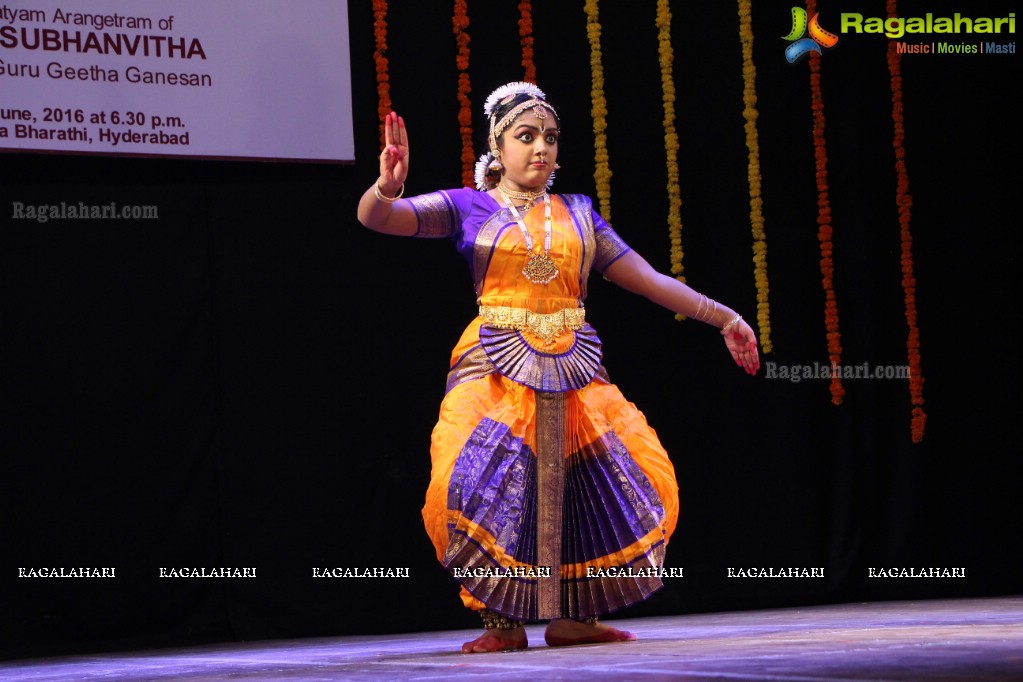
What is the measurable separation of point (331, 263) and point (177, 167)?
641 millimetres

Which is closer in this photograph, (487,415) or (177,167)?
(487,415)

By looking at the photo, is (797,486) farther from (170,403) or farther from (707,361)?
(170,403)

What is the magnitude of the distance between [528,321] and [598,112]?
191cm

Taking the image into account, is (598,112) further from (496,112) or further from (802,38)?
(496,112)

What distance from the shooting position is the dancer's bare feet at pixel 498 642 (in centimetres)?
350

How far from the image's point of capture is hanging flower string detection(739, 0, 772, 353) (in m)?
5.61

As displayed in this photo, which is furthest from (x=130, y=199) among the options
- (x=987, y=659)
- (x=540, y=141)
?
(x=987, y=659)

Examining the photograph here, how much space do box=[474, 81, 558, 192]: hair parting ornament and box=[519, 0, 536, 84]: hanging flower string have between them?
1.46 metres

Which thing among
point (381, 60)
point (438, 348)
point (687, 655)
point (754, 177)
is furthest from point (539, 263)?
point (754, 177)

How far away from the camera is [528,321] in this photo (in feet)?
12.1

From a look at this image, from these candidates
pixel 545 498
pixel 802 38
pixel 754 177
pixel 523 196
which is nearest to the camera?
pixel 545 498

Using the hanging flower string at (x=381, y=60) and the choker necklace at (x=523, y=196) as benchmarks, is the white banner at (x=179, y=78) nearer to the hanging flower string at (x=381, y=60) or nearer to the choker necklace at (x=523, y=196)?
the hanging flower string at (x=381, y=60)

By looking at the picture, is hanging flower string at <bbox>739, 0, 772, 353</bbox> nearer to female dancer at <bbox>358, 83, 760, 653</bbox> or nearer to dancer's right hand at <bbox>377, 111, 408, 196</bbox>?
female dancer at <bbox>358, 83, 760, 653</bbox>

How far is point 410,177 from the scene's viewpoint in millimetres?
5262
